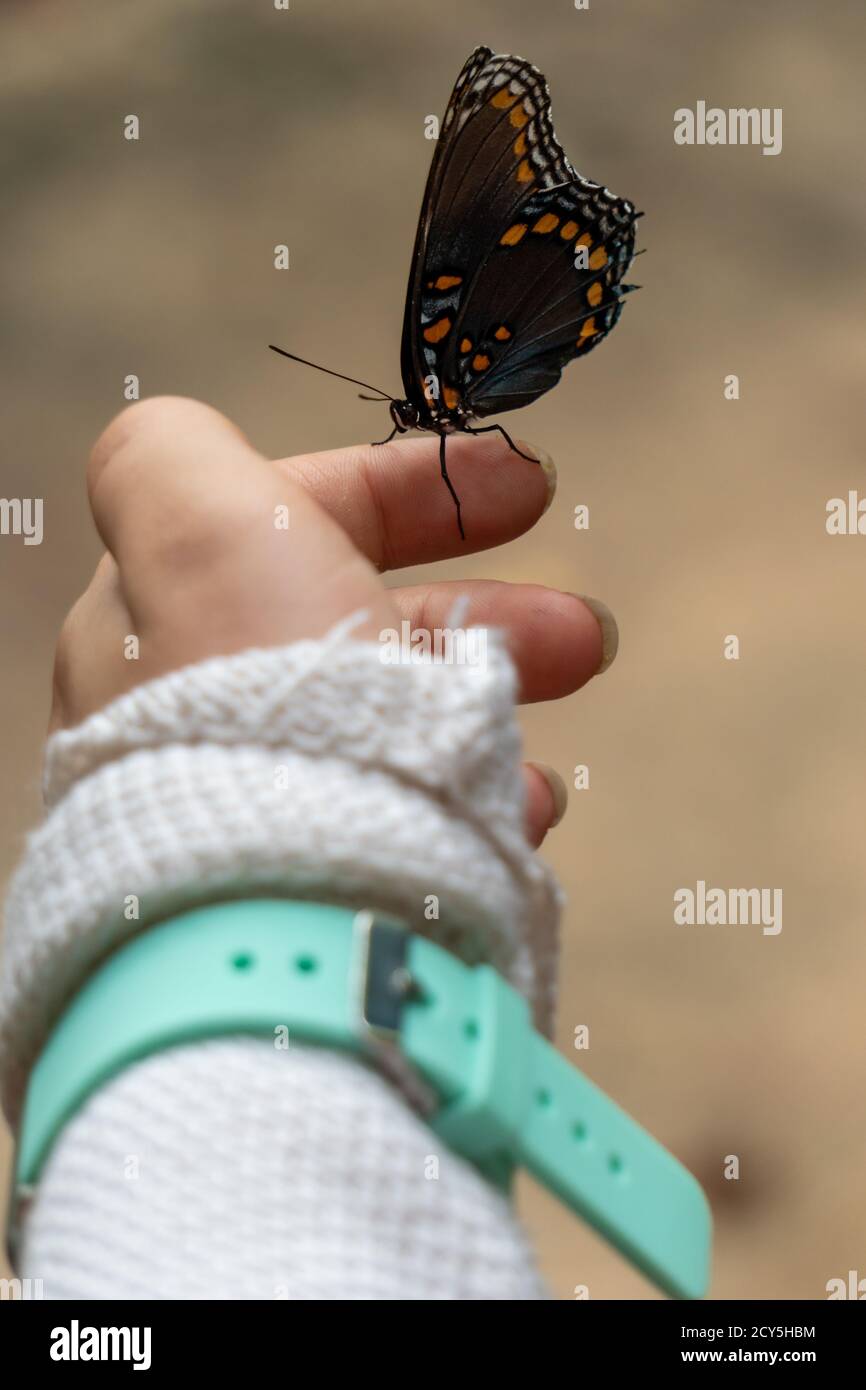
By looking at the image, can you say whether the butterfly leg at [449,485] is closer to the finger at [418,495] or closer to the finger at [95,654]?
the finger at [418,495]

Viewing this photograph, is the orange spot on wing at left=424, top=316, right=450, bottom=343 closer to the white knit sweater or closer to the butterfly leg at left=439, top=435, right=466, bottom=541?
the butterfly leg at left=439, top=435, right=466, bottom=541

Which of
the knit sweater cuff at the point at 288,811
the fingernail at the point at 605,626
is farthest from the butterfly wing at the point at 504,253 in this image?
the knit sweater cuff at the point at 288,811

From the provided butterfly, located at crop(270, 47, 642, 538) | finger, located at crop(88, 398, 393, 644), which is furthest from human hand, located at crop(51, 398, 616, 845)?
butterfly, located at crop(270, 47, 642, 538)

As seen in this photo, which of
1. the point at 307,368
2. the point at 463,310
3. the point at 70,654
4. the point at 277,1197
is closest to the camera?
the point at 277,1197

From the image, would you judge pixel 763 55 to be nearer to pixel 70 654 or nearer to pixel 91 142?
pixel 91 142

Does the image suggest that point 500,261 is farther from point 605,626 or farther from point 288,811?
point 288,811
